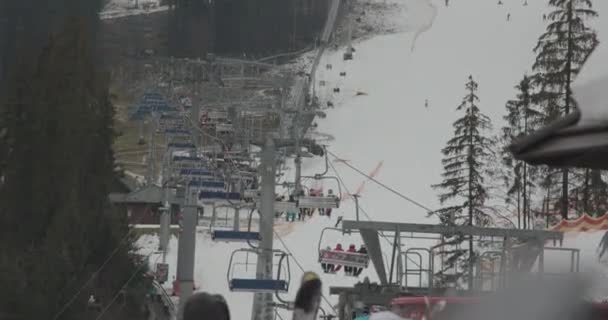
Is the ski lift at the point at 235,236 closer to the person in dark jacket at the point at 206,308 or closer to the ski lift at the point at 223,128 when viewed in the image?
the ski lift at the point at 223,128

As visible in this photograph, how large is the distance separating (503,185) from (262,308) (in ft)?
102

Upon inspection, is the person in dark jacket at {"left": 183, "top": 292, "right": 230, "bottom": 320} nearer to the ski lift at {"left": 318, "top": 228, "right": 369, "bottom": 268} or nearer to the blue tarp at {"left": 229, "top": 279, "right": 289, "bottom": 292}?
the ski lift at {"left": 318, "top": 228, "right": 369, "bottom": 268}

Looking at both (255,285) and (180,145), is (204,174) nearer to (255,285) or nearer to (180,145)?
(180,145)

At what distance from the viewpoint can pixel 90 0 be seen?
62938 mm

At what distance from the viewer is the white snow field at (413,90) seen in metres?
58.5

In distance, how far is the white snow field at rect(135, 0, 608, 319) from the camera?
58.5 metres

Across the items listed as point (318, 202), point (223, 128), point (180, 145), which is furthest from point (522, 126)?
point (318, 202)

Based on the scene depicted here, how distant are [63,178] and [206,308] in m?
28.8

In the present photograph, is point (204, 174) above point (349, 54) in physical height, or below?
below

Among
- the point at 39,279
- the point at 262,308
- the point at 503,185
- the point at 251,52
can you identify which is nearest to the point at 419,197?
the point at 503,185

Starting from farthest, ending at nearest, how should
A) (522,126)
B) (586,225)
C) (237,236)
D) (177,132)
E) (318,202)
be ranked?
(522,126), (177,132), (318,202), (586,225), (237,236)

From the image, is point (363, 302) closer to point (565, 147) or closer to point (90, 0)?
point (565, 147)

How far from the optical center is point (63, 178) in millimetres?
31375

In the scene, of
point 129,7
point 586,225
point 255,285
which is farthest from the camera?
point 129,7
